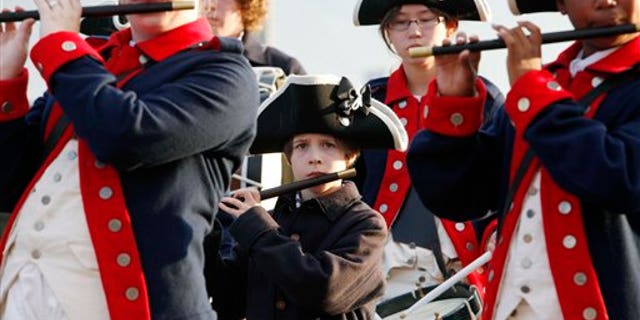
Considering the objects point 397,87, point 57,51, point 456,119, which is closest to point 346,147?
point 397,87

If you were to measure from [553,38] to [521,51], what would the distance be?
139mm

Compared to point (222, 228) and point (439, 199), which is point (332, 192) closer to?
point (222, 228)

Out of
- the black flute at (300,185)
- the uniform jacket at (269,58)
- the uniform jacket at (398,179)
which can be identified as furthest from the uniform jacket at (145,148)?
the uniform jacket at (269,58)

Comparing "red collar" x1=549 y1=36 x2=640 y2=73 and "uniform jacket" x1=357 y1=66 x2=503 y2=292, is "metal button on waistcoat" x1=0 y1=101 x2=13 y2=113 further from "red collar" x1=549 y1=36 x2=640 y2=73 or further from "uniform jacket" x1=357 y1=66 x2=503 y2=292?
"uniform jacket" x1=357 y1=66 x2=503 y2=292

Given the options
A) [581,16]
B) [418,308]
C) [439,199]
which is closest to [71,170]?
[439,199]

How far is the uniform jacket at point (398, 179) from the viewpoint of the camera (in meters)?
7.33

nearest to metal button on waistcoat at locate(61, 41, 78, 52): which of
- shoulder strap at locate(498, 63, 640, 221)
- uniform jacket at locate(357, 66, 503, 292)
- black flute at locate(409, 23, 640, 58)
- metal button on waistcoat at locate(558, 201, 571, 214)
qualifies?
black flute at locate(409, 23, 640, 58)

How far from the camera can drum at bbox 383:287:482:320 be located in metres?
7.16

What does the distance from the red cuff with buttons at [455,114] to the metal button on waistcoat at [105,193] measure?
0.99 m

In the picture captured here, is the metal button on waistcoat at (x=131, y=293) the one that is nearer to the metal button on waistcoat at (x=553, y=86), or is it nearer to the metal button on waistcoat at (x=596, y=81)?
the metal button on waistcoat at (x=553, y=86)

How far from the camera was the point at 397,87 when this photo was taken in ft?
25.8

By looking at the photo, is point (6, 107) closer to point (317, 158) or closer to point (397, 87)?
point (317, 158)

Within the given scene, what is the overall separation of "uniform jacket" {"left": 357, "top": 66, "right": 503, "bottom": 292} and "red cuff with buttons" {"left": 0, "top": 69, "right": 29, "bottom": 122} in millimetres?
2463

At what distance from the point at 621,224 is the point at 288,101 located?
2.08 meters
